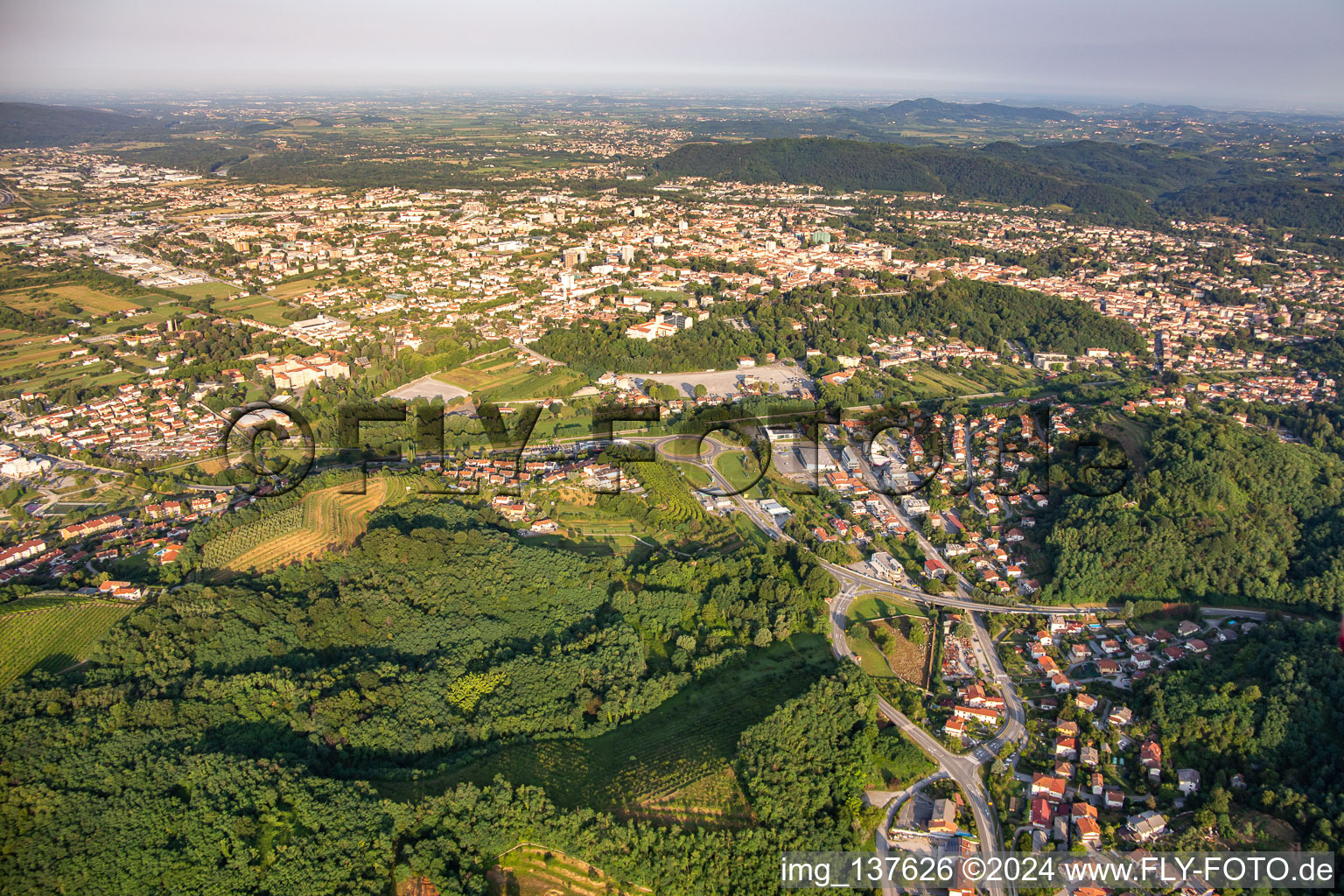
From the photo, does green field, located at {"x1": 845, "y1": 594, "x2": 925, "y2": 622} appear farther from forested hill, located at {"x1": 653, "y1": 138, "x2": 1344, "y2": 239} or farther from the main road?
forested hill, located at {"x1": 653, "y1": 138, "x2": 1344, "y2": 239}

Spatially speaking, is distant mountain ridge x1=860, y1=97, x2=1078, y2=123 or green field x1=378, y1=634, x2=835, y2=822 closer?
green field x1=378, y1=634, x2=835, y2=822

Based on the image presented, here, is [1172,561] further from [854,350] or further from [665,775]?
[854,350]

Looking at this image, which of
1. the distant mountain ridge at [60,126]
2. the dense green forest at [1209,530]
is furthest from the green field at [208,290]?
the distant mountain ridge at [60,126]

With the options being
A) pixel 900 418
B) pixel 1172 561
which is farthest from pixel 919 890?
pixel 900 418

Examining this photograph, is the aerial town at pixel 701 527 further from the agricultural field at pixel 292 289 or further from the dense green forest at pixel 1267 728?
the agricultural field at pixel 292 289

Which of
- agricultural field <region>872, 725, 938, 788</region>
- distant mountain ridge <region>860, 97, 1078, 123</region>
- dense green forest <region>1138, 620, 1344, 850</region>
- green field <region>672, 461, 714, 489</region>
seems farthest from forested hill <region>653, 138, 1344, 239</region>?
distant mountain ridge <region>860, 97, 1078, 123</region>

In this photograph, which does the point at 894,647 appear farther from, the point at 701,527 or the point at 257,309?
the point at 257,309
